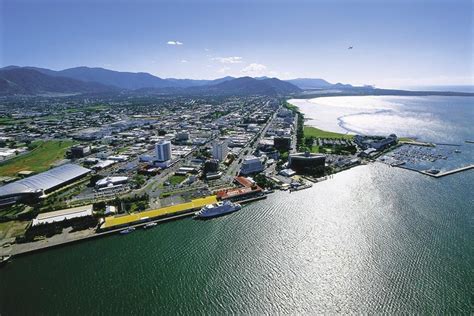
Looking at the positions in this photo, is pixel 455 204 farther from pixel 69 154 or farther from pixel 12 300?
pixel 69 154

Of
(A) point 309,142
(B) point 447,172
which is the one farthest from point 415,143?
(A) point 309,142

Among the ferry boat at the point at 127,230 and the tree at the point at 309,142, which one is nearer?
the ferry boat at the point at 127,230

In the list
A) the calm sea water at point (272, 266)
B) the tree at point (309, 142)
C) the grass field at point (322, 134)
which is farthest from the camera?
the grass field at point (322, 134)

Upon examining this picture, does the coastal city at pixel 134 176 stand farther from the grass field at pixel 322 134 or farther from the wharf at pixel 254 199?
the grass field at pixel 322 134

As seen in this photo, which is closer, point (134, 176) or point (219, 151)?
point (134, 176)

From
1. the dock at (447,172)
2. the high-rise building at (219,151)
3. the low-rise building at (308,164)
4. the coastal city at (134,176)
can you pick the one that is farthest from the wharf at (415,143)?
the high-rise building at (219,151)

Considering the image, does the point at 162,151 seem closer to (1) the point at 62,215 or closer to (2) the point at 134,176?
(2) the point at 134,176
